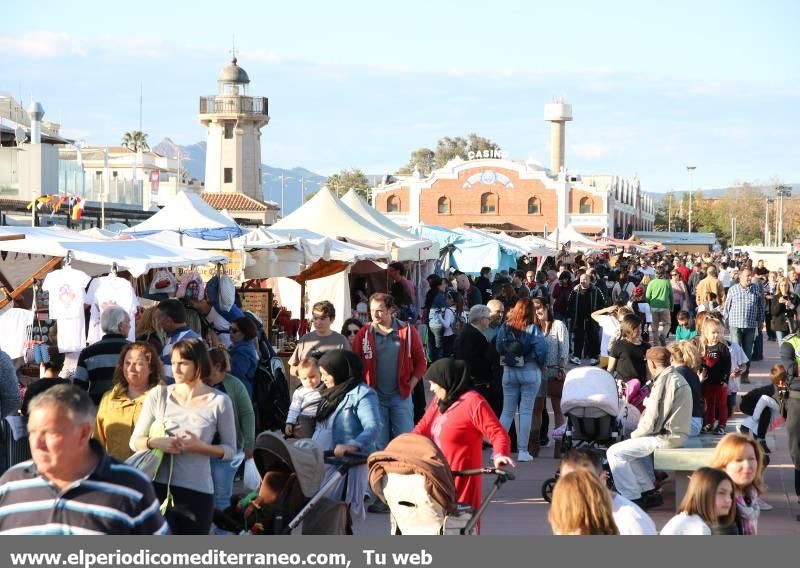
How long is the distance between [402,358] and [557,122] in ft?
374

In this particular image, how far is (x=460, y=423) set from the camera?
7410 millimetres

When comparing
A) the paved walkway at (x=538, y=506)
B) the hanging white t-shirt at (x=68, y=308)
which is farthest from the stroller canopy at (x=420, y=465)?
the hanging white t-shirt at (x=68, y=308)

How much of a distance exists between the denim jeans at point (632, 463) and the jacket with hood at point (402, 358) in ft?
5.66

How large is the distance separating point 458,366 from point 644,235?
10097 centimetres

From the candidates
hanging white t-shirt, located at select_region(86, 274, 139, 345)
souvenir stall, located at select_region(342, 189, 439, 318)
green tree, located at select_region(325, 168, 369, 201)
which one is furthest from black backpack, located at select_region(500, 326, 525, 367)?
green tree, located at select_region(325, 168, 369, 201)

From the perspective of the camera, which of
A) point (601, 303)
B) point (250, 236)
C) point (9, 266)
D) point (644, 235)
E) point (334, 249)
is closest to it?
point (9, 266)

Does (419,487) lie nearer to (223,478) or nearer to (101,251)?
(223,478)

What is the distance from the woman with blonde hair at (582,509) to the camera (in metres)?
4.70

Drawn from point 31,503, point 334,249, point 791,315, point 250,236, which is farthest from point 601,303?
point 31,503

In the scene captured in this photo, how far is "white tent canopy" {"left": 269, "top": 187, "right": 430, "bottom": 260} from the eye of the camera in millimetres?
18641

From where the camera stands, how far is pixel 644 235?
106 meters

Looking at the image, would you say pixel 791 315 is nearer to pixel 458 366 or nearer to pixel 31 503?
pixel 458 366

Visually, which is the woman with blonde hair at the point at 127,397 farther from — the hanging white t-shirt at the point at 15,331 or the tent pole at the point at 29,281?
the tent pole at the point at 29,281

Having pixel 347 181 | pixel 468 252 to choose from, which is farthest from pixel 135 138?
pixel 468 252
